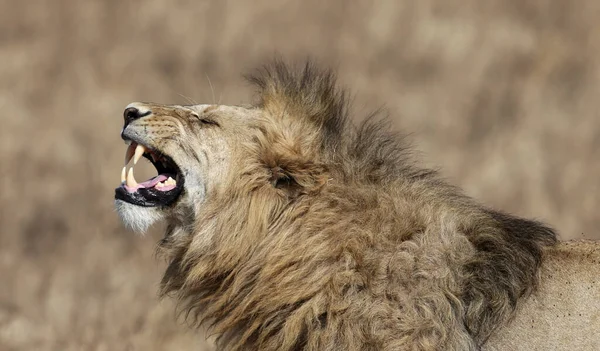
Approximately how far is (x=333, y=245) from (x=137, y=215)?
99cm

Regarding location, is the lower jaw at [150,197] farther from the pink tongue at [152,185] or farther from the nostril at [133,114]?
the nostril at [133,114]

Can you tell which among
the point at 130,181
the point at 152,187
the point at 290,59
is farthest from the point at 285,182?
the point at 290,59

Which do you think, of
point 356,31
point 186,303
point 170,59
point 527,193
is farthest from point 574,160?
point 186,303

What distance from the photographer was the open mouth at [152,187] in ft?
17.8

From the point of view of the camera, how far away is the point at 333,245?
5.11 metres

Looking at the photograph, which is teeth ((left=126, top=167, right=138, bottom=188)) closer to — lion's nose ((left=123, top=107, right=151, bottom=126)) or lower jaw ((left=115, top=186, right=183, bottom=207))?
lower jaw ((left=115, top=186, right=183, bottom=207))

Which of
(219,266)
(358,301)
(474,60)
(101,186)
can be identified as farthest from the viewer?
(474,60)

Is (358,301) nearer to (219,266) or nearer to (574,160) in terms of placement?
(219,266)

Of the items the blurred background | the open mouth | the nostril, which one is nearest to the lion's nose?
the nostril

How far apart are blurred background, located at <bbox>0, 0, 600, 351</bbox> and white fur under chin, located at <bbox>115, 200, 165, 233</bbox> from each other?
14.9 ft

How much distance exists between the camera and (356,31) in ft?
53.2

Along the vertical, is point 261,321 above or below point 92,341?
above

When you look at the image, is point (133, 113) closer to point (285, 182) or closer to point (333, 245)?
point (285, 182)

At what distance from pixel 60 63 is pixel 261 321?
1033 centimetres
